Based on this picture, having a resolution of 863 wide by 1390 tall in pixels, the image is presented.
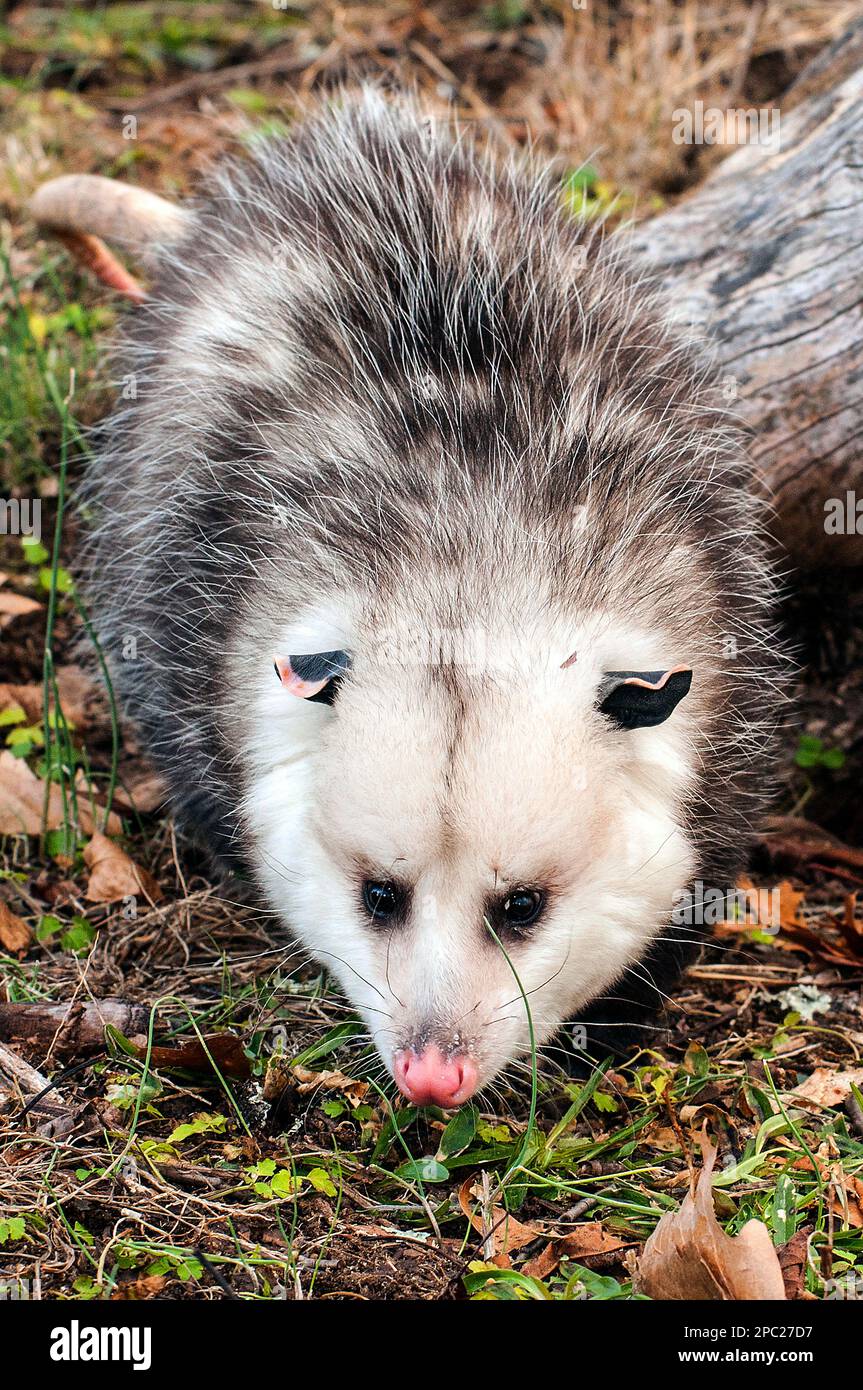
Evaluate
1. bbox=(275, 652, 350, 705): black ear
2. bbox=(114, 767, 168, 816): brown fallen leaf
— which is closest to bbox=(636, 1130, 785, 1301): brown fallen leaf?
bbox=(275, 652, 350, 705): black ear

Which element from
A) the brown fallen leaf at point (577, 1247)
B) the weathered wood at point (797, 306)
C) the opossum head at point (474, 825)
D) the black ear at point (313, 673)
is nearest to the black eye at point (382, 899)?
the opossum head at point (474, 825)

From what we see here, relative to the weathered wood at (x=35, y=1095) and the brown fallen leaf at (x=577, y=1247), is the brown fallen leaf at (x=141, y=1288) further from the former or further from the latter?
the brown fallen leaf at (x=577, y=1247)

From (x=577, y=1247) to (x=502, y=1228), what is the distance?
0.12 m

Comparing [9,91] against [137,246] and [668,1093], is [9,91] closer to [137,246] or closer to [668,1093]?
[137,246]

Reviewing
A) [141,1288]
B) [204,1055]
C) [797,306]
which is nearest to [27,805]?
[204,1055]

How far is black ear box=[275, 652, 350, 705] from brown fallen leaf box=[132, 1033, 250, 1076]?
0.64m

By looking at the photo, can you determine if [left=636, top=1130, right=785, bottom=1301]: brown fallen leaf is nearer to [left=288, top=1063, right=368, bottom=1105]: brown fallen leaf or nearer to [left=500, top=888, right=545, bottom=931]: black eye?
[left=500, top=888, right=545, bottom=931]: black eye

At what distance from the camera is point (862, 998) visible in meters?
2.66

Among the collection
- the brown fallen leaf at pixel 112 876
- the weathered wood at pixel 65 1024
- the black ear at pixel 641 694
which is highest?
the black ear at pixel 641 694

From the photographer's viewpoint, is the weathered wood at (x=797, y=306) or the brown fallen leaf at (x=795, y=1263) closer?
the brown fallen leaf at (x=795, y=1263)

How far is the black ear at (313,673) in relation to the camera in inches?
79.0

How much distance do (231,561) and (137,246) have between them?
1.42 m

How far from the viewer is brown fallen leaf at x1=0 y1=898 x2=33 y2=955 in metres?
2.59
